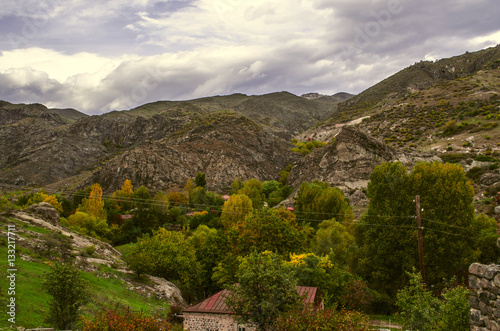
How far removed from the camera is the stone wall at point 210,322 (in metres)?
20.3

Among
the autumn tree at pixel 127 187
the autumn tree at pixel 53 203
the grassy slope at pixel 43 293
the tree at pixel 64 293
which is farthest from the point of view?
the autumn tree at pixel 127 187

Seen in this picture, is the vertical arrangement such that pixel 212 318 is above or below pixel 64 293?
below

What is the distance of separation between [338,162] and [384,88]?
120 metres

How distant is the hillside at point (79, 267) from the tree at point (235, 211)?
29118 millimetres

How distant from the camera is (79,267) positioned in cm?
2652

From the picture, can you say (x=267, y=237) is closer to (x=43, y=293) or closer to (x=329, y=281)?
(x=329, y=281)

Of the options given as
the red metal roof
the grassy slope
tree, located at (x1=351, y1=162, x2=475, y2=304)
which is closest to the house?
the red metal roof

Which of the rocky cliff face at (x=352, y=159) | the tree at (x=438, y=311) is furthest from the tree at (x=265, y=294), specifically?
the rocky cliff face at (x=352, y=159)

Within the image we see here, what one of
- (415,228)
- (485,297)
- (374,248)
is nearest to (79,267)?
(374,248)

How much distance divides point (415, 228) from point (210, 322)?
20390 millimetres

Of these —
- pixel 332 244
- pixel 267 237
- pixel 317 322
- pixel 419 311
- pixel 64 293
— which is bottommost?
pixel 332 244

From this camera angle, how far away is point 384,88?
7303 inches

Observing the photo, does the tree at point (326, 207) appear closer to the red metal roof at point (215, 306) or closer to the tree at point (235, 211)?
the tree at point (235, 211)

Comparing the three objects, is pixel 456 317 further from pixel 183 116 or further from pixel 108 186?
pixel 183 116
